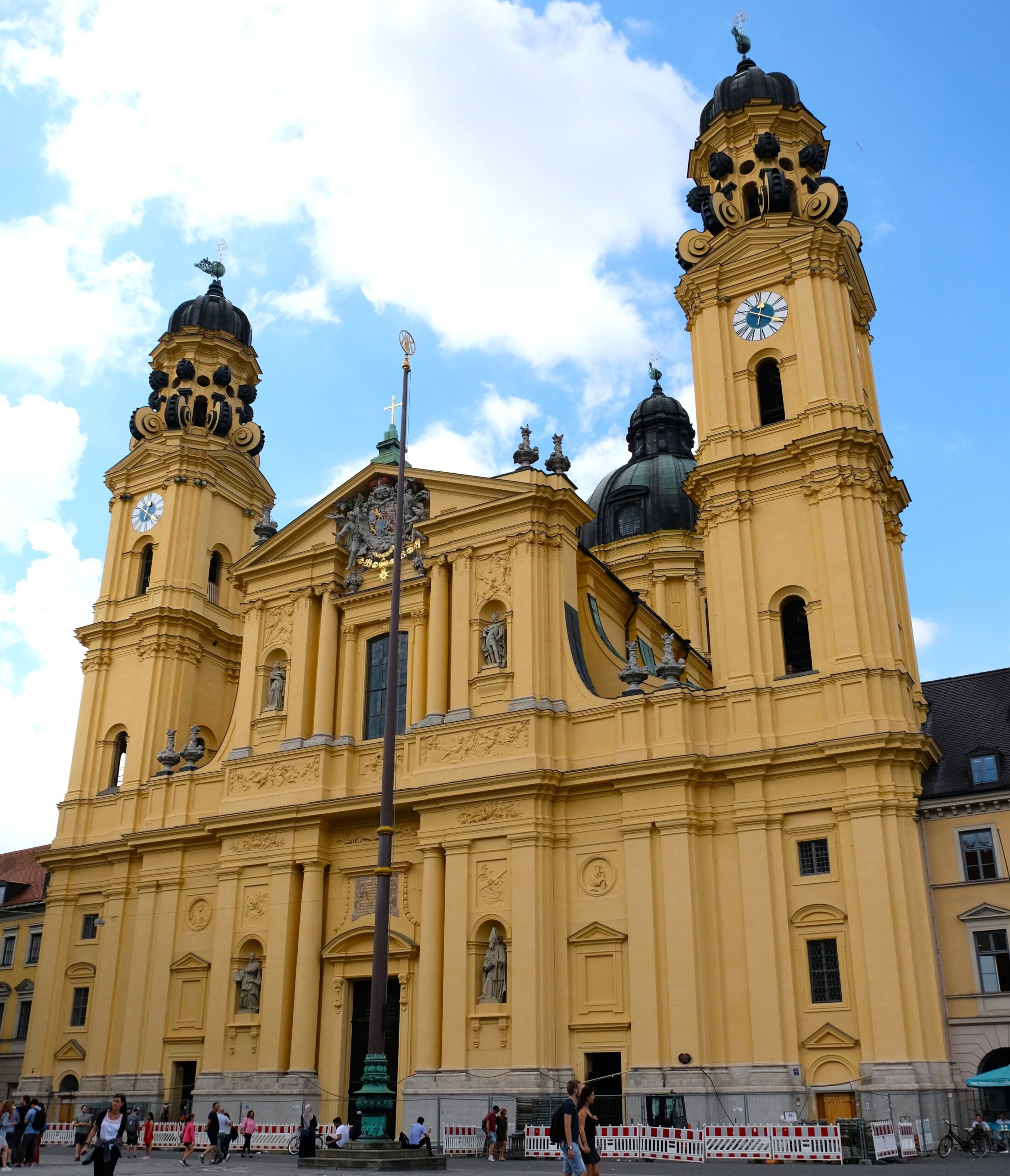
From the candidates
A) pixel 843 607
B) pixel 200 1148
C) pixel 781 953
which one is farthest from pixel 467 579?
pixel 200 1148

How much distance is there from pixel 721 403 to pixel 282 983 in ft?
59.9

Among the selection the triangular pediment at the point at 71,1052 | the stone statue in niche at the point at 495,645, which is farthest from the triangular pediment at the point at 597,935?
the triangular pediment at the point at 71,1052

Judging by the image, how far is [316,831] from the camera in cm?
3058

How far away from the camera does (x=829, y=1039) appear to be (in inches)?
923

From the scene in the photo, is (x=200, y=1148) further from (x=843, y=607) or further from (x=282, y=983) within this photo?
(x=843, y=607)

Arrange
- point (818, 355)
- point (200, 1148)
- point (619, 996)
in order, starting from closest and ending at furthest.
Answer: point (619, 996) → point (200, 1148) → point (818, 355)

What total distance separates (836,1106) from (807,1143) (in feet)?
6.72

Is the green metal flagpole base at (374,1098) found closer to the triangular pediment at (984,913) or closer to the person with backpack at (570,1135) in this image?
the person with backpack at (570,1135)

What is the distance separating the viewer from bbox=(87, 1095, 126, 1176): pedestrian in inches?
555

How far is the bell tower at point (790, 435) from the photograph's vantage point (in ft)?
86.8

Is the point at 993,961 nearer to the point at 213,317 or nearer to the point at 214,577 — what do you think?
the point at 214,577

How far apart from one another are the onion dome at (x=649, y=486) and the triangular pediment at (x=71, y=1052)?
26293 mm

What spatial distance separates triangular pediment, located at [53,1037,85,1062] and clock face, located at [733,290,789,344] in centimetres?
2664

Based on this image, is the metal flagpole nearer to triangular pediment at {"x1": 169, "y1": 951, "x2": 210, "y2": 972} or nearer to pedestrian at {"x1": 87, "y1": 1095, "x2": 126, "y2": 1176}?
pedestrian at {"x1": 87, "y1": 1095, "x2": 126, "y2": 1176}
